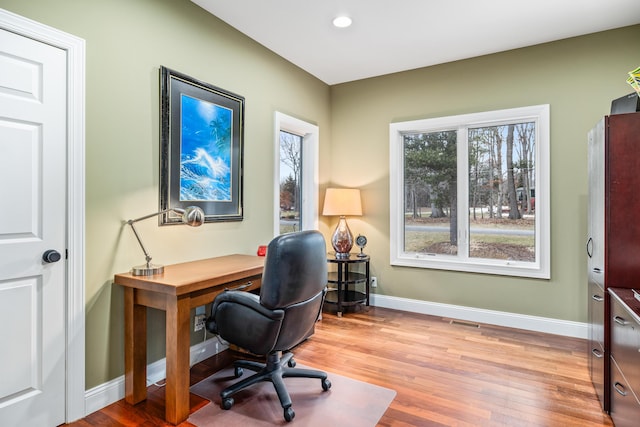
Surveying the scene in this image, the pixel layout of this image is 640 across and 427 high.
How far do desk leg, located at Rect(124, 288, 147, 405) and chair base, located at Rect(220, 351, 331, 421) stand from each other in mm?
494

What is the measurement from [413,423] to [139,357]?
64.7 inches

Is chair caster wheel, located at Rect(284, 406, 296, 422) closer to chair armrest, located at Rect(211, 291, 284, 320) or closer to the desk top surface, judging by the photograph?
chair armrest, located at Rect(211, 291, 284, 320)

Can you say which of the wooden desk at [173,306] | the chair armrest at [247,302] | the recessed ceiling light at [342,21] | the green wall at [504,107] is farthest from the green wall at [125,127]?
the green wall at [504,107]

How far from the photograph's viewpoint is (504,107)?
11.6ft

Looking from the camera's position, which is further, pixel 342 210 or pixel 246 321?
pixel 342 210

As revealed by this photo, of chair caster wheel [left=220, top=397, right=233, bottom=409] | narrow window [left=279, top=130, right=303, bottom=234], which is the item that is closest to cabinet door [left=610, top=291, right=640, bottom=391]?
chair caster wheel [left=220, top=397, right=233, bottom=409]

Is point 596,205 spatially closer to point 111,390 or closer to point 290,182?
point 290,182

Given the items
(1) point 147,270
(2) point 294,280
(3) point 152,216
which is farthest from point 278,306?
(3) point 152,216

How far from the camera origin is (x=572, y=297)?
10.7ft

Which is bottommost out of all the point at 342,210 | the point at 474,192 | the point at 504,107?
the point at 342,210

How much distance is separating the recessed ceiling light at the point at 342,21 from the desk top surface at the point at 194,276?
6.69 feet

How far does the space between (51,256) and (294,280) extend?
1.28 m

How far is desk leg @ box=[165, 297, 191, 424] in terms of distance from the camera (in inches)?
75.7

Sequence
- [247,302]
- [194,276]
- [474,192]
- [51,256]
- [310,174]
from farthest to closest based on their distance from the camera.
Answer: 1. [310,174]
2. [474,192]
3. [194,276]
4. [247,302]
5. [51,256]
